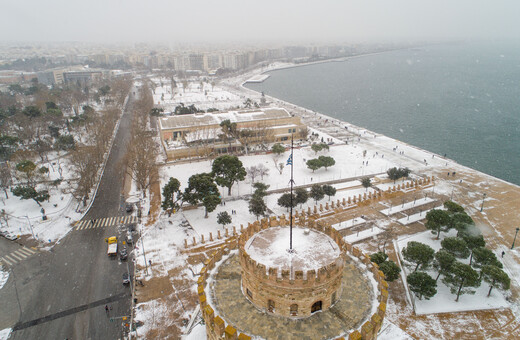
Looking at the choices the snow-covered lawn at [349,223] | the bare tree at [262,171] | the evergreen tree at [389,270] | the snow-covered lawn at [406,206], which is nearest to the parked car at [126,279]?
the evergreen tree at [389,270]

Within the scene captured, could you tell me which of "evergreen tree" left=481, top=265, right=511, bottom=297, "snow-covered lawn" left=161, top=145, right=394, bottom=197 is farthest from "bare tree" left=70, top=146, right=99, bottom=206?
"evergreen tree" left=481, top=265, right=511, bottom=297

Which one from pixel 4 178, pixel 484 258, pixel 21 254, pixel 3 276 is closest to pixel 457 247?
pixel 484 258

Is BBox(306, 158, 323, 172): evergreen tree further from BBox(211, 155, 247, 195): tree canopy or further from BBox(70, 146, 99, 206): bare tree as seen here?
BBox(70, 146, 99, 206): bare tree

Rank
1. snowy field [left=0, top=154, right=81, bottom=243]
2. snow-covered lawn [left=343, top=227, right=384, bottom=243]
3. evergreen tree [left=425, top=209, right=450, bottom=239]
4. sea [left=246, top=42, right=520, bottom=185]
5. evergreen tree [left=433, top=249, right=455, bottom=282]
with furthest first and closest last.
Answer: sea [left=246, top=42, right=520, bottom=185]
snowy field [left=0, top=154, right=81, bottom=243]
snow-covered lawn [left=343, top=227, right=384, bottom=243]
evergreen tree [left=425, top=209, right=450, bottom=239]
evergreen tree [left=433, top=249, right=455, bottom=282]

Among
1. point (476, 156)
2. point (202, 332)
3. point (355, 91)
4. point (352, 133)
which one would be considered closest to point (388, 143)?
point (352, 133)

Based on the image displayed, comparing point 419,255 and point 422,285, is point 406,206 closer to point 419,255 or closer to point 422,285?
point 419,255

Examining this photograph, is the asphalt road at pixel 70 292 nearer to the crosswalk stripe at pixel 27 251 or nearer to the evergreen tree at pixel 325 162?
the crosswalk stripe at pixel 27 251
